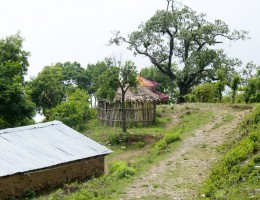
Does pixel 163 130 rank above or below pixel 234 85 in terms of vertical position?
below

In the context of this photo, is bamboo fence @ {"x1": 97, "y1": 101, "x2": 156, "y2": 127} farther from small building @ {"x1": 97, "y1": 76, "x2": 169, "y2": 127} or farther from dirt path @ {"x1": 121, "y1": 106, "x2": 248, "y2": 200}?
dirt path @ {"x1": 121, "y1": 106, "x2": 248, "y2": 200}

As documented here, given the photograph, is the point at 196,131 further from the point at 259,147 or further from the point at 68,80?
the point at 68,80

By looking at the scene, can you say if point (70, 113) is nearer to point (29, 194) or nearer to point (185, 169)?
point (29, 194)

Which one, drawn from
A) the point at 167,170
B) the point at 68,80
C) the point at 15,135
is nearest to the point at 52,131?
the point at 15,135

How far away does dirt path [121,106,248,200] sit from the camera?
12914 mm

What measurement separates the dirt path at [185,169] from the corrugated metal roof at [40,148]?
119 inches

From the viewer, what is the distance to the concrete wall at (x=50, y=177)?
14.3 meters

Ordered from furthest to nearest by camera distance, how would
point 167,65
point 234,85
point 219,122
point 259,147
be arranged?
1. point 167,65
2. point 234,85
3. point 219,122
4. point 259,147

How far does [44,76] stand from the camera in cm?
3133

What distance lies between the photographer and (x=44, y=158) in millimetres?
15773

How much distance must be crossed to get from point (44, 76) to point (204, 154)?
55.9 ft

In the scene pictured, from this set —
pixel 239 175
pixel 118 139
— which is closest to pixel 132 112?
pixel 118 139

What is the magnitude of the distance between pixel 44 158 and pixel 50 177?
71 centimetres

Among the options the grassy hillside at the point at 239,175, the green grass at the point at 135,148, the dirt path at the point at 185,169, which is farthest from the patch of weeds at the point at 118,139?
the grassy hillside at the point at 239,175
